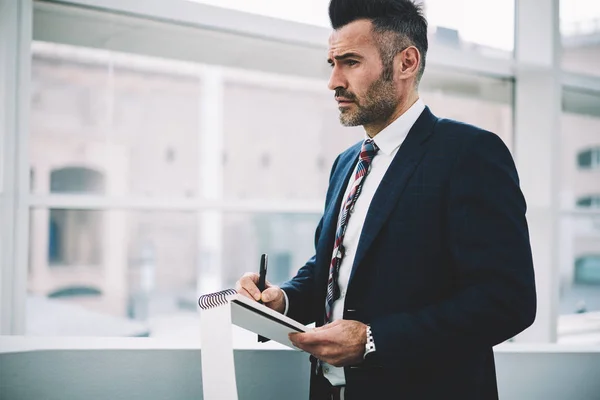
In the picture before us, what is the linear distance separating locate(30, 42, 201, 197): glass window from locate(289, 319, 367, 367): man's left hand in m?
26.7

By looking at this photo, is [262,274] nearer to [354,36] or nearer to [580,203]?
[354,36]

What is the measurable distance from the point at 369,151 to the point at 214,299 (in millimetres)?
495

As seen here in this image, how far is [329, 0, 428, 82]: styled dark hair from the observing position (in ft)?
3.83

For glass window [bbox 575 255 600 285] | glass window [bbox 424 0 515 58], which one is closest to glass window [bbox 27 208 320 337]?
glass window [bbox 575 255 600 285]

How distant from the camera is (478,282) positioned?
0.97 m

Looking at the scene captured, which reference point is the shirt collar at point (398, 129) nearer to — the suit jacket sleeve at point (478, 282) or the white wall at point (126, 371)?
the suit jacket sleeve at point (478, 282)

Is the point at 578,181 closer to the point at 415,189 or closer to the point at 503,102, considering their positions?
the point at 503,102

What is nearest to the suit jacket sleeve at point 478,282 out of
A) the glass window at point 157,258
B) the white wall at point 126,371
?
the white wall at point 126,371

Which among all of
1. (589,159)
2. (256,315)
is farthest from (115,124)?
(256,315)

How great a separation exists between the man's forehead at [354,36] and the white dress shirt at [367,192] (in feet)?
0.61

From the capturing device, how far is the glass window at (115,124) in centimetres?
2711

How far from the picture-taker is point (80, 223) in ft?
103

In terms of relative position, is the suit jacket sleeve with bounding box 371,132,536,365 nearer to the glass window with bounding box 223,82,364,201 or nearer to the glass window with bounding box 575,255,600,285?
the glass window with bounding box 223,82,364,201

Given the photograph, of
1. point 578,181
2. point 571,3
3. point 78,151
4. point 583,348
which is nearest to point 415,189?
point 583,348
